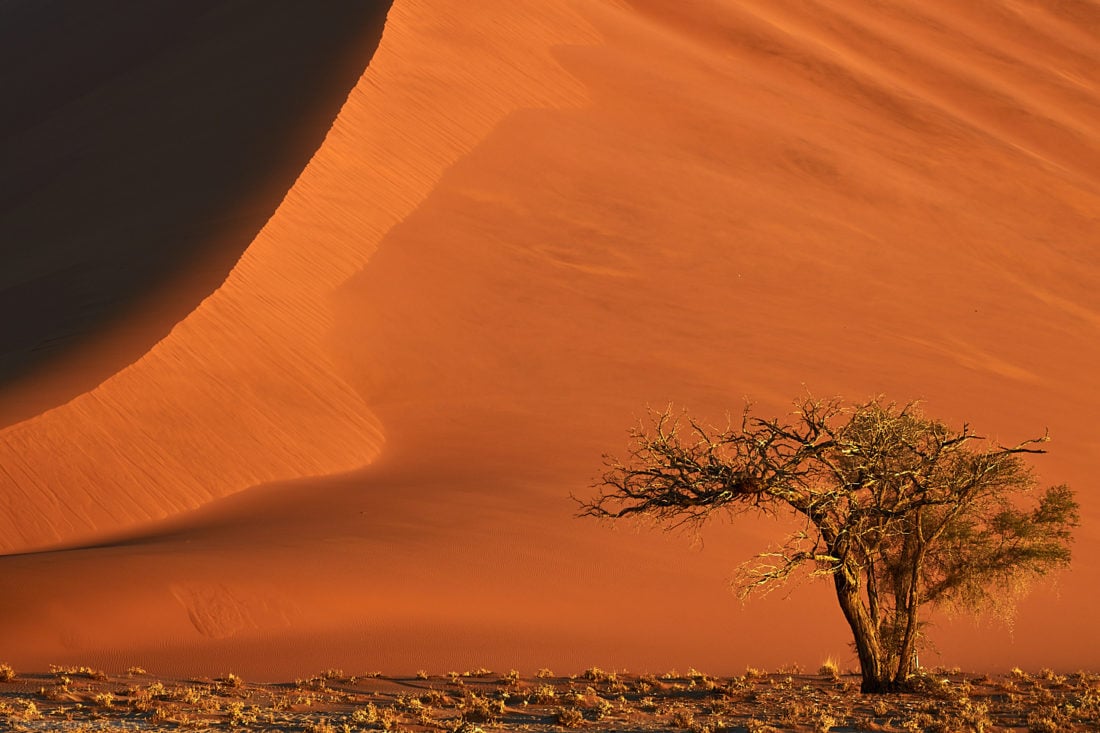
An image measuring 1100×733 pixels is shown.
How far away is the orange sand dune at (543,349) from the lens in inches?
619

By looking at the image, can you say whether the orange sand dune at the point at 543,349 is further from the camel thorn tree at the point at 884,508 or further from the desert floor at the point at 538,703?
the camel thorn tree at the point at 884,508

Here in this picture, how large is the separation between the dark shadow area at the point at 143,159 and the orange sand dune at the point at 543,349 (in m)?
0.84

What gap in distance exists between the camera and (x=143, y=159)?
30656 millimetres

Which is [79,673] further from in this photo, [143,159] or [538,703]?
[143,159]

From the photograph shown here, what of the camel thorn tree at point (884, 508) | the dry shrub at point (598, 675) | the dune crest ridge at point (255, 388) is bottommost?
the dry shrub at point (598, 675)

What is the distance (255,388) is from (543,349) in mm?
5615

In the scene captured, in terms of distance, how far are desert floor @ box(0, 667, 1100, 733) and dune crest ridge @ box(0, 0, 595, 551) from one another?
4.80m

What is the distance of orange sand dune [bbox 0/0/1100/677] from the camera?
15.7m

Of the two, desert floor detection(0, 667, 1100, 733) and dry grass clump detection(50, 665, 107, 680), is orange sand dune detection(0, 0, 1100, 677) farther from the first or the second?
desert floor detection(0, 667, 1100, 733)

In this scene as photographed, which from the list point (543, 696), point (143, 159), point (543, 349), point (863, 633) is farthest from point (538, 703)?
point (143, 159)

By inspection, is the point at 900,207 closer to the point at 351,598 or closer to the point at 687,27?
the point at 687,27

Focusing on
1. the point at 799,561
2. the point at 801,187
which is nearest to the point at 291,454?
the point at 799,561

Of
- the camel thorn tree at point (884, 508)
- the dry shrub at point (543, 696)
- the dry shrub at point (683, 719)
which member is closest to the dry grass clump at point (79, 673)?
the dry shrub at point (543, 696)

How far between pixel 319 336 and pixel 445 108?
38.5 ft
